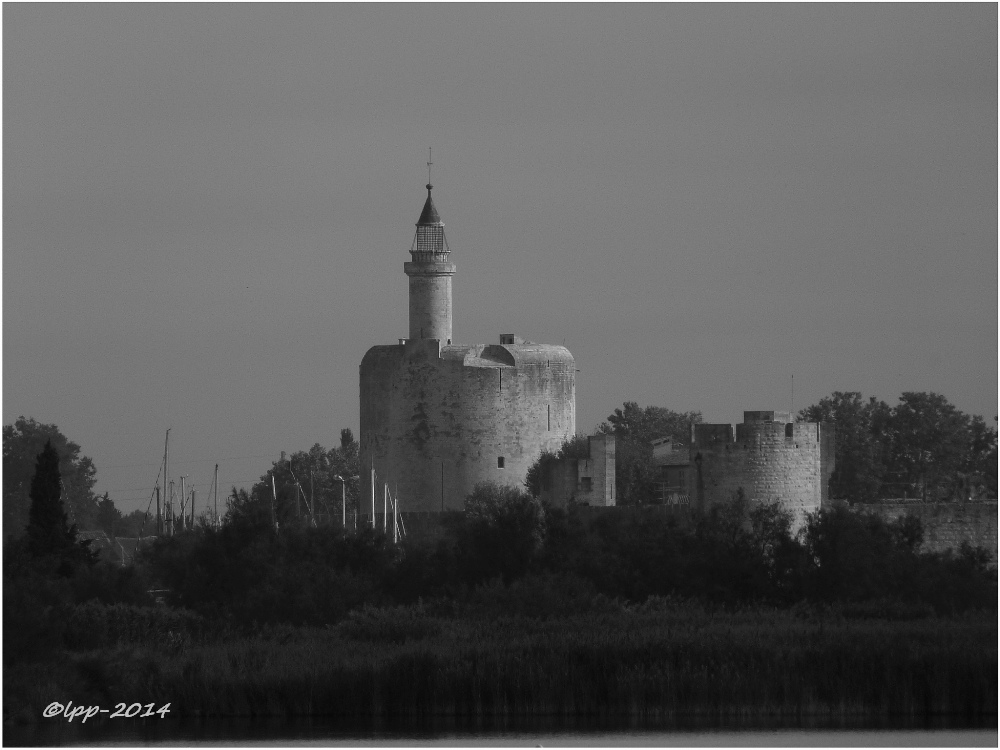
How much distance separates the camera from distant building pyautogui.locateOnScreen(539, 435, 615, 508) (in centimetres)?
5403

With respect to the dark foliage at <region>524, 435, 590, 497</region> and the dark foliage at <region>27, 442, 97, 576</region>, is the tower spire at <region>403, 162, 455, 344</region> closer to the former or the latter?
the dark foliage at <region>524, 435, 590, 497</region>

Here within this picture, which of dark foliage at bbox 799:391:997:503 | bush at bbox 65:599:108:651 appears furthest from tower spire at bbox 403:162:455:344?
bush at bbox 65:599:108:651

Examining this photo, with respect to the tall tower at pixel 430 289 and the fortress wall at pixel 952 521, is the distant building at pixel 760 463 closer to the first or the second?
the fortress wall at pixel 952 521

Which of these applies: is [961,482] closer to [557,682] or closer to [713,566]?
[713,566]

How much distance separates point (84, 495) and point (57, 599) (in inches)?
1851

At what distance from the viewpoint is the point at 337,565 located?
44.0m

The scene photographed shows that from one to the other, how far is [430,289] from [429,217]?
1.83 meters

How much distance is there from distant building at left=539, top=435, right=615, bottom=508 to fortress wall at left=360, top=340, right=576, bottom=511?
140 inches

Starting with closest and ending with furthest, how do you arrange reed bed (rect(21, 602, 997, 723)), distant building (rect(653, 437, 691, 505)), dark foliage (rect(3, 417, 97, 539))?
reed bed (rect(21, 602, 997, 723)), distant building (rect(653, 437, 691, 505)), dark foliage (rect(3, 417, 97, 539))

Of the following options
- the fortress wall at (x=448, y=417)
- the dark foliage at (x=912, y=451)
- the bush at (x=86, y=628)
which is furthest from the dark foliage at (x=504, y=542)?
the dark foliage at (x=912, y=451)

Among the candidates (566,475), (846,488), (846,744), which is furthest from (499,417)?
(846,744)

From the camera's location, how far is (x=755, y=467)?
49.0m

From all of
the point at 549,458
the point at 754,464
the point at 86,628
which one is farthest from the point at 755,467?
the point at 86,628

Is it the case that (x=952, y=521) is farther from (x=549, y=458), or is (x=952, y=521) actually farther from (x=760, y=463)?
(x=549, y=458)
